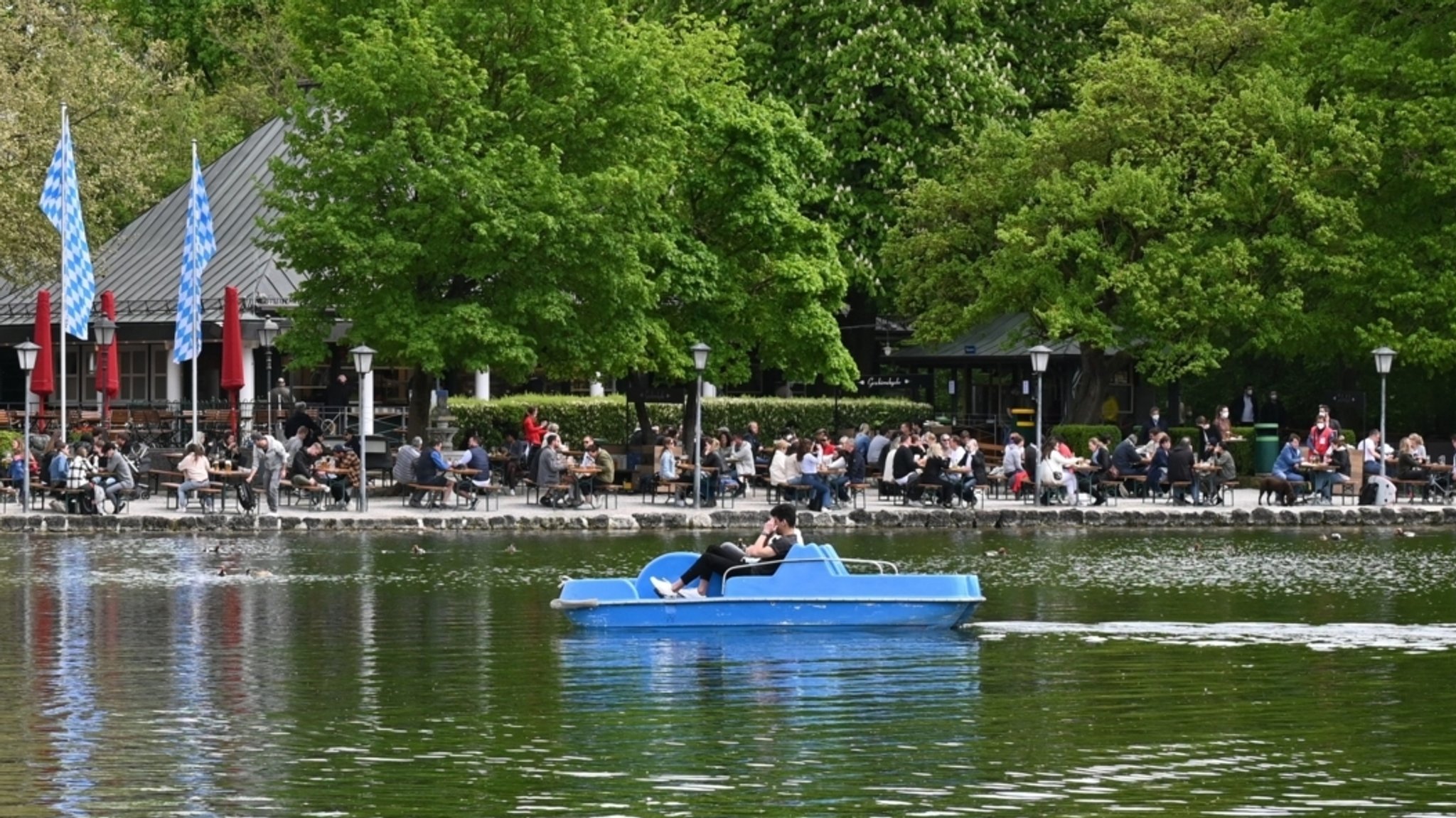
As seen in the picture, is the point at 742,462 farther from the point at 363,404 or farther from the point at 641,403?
the point at 363,404

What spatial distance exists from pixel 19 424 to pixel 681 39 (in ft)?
56.2

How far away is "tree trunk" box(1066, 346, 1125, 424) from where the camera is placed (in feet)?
187

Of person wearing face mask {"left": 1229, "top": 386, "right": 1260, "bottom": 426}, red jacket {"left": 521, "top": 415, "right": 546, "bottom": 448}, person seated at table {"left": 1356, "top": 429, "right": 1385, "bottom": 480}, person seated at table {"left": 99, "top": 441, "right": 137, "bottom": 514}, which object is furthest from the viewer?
person wearing face mask {"left": 1229, "top": 386, "right": 1260, "bottom": 426}

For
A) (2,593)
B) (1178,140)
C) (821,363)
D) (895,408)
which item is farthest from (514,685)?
(895,408)

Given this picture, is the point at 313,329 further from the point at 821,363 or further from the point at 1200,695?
the point at 1200,695

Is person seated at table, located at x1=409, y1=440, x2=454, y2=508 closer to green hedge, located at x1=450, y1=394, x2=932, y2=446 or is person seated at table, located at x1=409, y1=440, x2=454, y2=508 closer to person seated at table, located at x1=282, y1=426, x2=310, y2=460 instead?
person seated at table, located at x1=282, y1=426, x2=310, y2=460

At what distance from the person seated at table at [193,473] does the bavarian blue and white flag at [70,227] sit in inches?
270

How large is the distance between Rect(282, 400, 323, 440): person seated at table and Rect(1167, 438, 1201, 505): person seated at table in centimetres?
1560

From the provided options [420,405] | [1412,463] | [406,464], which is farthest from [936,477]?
[420,405]

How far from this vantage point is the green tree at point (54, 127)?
53438mm

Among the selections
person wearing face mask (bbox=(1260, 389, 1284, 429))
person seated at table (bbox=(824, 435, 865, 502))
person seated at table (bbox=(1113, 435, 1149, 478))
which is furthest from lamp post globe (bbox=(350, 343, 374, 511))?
person wearing face mask (bbox=(1260, 389, 1284, 429))

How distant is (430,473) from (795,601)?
17.9 m

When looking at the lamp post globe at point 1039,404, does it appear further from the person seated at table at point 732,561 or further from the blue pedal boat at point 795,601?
the blue pedal boat at point 795,601

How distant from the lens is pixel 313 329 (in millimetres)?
48312
